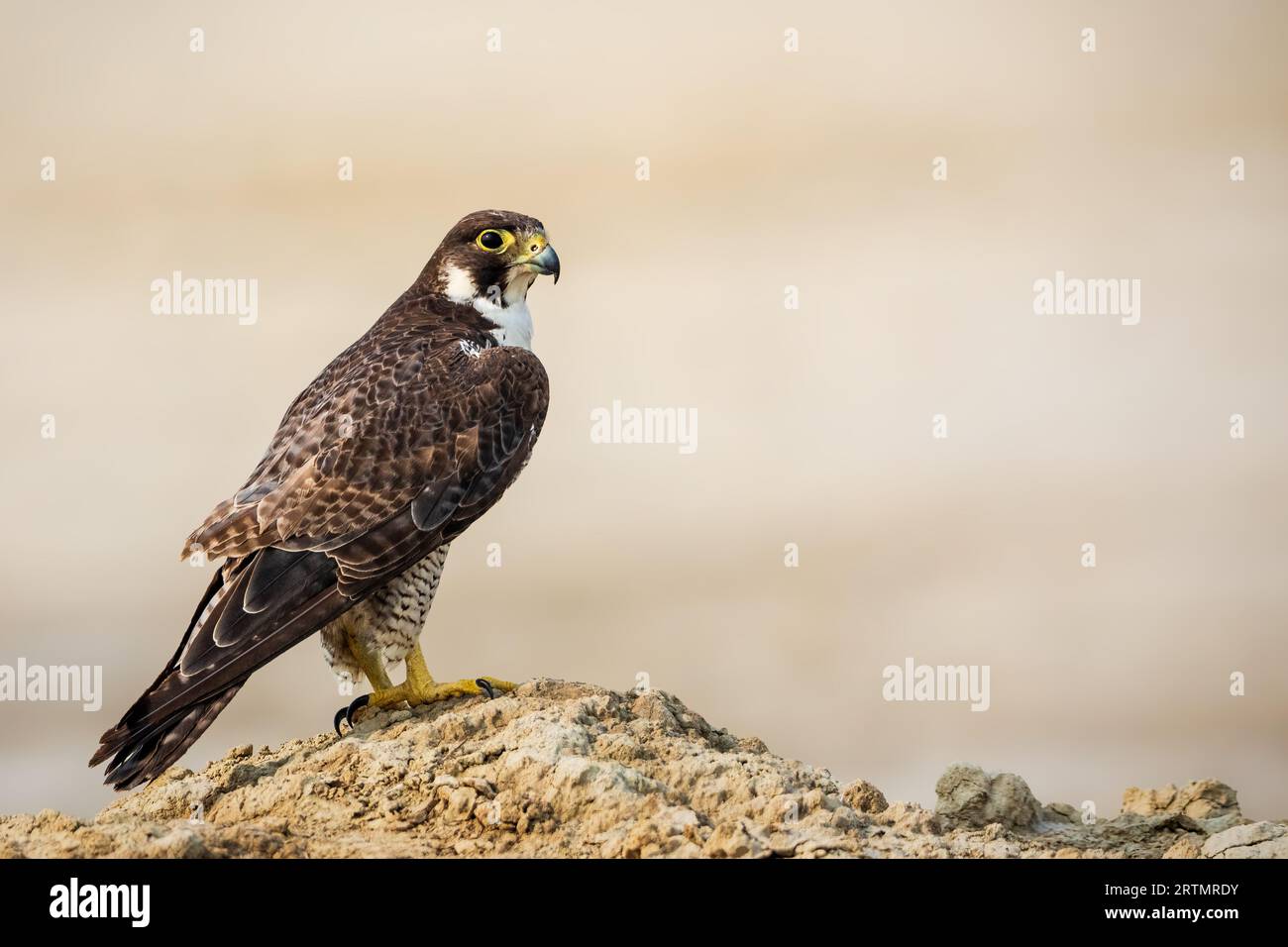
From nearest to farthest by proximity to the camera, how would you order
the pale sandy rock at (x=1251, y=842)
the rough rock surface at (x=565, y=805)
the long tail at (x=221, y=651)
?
the rough rock surface at (x=565, y=805) < the pale sandy rock at (x=1251, y=842) < the long tail at (x=221, y=651)

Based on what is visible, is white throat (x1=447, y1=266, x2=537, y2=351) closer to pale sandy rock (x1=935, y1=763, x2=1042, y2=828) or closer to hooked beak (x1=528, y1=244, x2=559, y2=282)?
hooked beak (x1=528, y1=244, x2=559, y2=282)

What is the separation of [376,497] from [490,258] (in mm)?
1734

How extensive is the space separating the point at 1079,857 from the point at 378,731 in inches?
135

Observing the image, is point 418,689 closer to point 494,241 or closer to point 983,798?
point 494,241

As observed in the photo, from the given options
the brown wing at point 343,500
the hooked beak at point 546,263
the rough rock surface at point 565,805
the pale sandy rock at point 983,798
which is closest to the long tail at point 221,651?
the brown wing at point 343,500

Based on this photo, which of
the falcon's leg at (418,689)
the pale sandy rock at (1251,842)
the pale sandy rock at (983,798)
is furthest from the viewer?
the falcon's leg at (418,689)

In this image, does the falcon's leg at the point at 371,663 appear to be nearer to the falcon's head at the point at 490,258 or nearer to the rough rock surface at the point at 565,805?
the rough rock surface at the point at 565,805

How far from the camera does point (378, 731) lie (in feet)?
24.4

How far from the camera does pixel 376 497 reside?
741 cm

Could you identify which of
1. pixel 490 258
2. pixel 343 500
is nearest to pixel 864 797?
pixel 343 500

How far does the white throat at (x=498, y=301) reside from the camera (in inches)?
332

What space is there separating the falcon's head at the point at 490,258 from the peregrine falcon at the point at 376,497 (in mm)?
10

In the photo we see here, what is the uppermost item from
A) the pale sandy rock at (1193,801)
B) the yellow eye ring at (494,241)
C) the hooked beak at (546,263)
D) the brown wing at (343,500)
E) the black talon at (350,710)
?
the yellow eye ring at (494,241)
